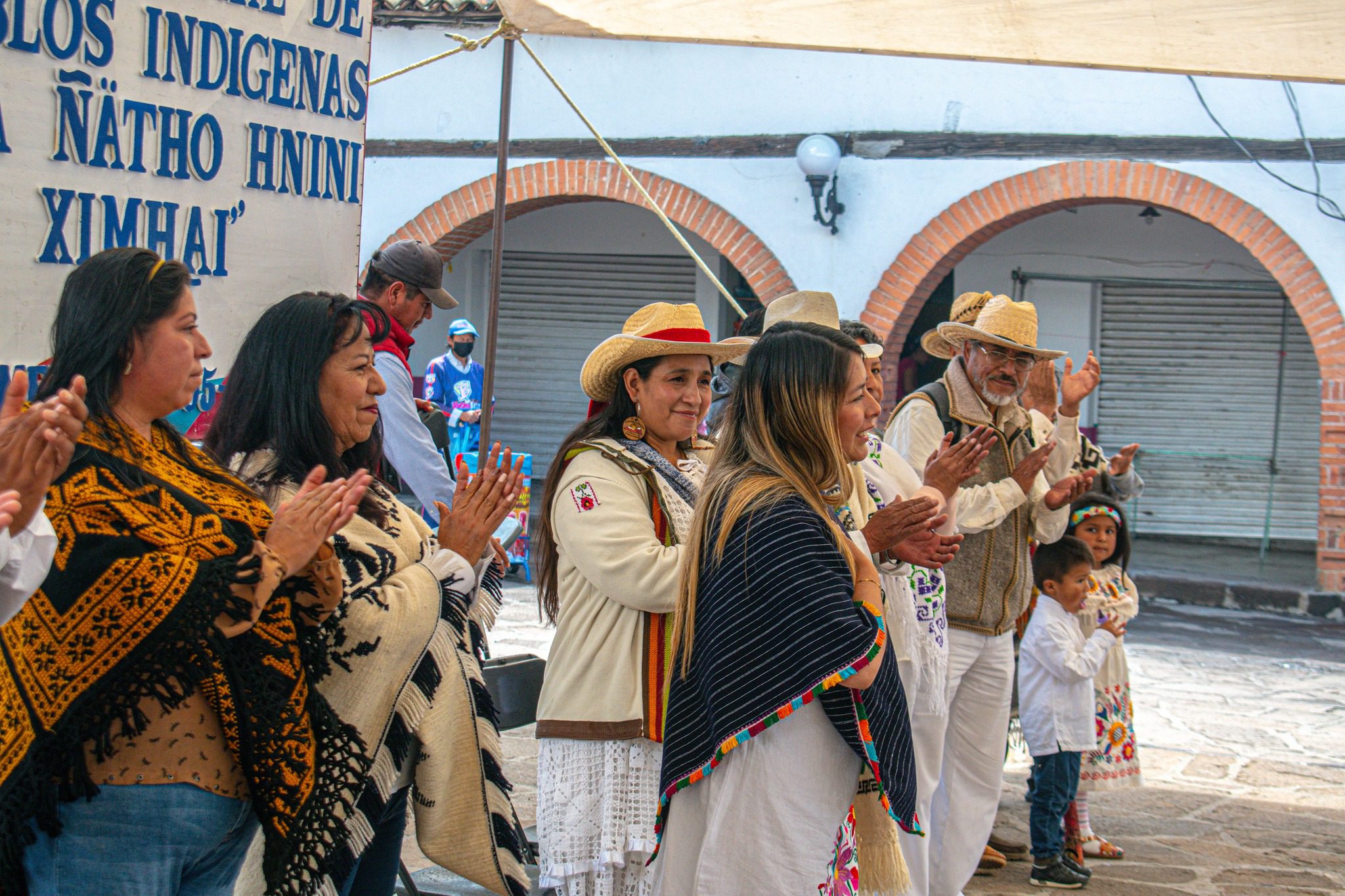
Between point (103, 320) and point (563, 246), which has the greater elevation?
point (563, 246)

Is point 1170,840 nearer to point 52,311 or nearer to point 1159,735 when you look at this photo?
point 1159,735

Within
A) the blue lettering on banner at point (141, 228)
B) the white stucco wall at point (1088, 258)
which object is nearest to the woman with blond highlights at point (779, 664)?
the blue lettering on banner at point (141, 228)

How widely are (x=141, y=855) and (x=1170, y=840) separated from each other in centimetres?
425

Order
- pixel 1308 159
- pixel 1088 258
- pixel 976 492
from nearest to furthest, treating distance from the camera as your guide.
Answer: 1. pixel 976 492
2. pixel 1308 159
3. pixel 1088 258

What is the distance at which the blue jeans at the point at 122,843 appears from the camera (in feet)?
6.65

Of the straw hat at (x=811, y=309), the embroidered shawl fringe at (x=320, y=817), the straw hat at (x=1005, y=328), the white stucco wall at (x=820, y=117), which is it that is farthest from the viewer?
the white stucco wall at (x=820, y=117)

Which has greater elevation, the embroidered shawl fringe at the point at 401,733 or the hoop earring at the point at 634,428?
the hoop earring at the point at 634,428

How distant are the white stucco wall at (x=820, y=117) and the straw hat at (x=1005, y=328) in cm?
682

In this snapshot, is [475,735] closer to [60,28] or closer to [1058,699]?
[60,28]

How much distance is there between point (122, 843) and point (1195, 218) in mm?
10391

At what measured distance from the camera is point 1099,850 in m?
4.91

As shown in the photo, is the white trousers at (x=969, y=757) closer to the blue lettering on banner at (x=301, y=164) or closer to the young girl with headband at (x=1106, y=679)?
the young girl with headband at (x=1106, y=679)

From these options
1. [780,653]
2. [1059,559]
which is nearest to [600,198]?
[1059,559]

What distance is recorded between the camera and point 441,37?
38.6 feet
